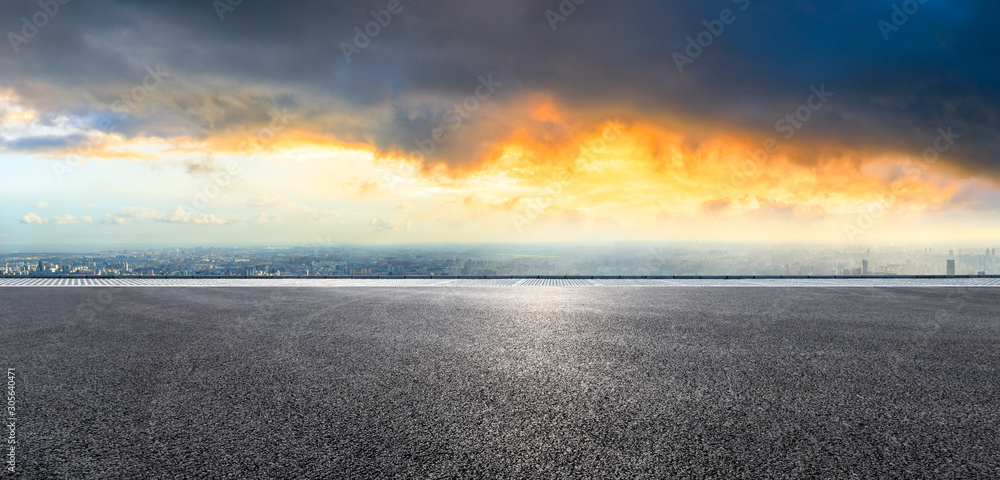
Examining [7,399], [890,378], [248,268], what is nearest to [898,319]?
[890,378]

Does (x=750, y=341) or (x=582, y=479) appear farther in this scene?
(x=750, y=341)

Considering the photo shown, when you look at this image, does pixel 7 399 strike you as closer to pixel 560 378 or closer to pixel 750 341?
pixel 560 378

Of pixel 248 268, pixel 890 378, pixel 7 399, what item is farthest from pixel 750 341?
pixel 248 268

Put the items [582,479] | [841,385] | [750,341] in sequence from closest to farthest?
[582,479], [841,385], [750,341]

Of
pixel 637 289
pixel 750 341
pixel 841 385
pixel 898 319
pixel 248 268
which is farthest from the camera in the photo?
pixel 248 268

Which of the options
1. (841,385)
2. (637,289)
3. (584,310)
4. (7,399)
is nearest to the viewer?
(7,399)

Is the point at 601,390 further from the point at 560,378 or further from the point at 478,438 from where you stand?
the point at 478,438
